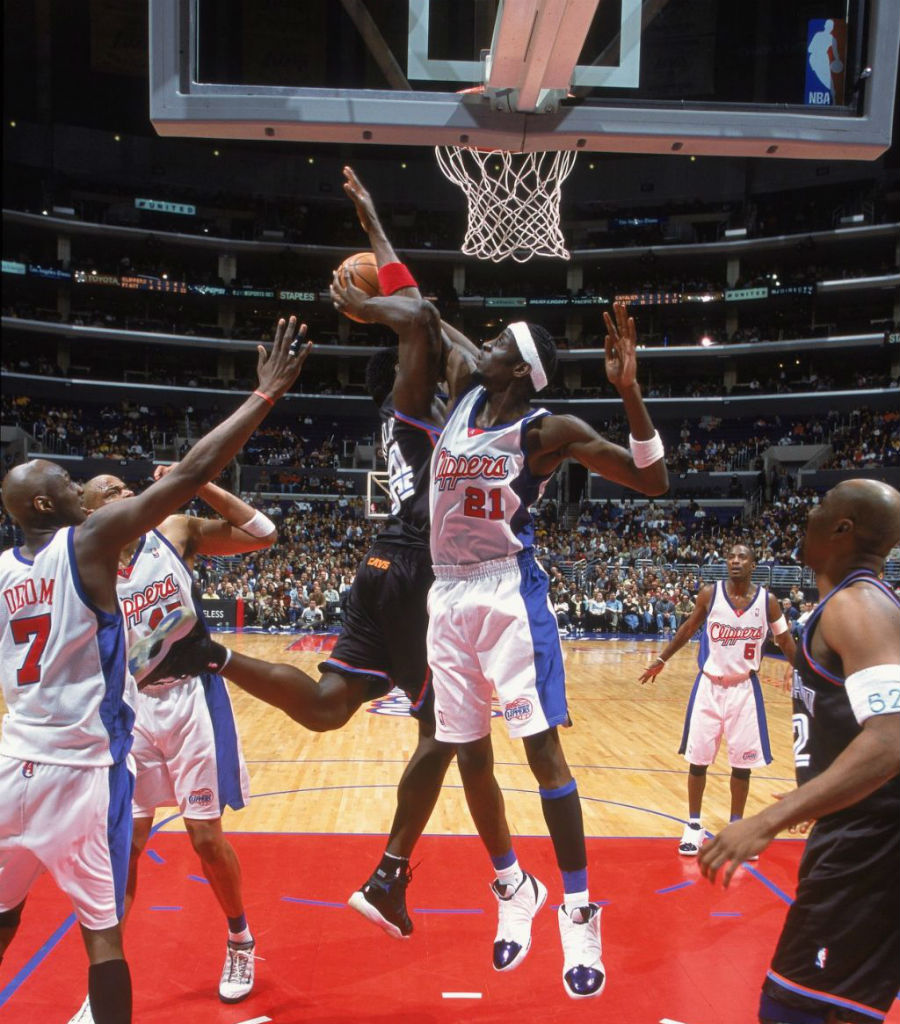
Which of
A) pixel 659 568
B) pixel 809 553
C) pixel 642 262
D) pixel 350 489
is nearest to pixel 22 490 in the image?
pixel 809 553

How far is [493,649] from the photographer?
3648mm

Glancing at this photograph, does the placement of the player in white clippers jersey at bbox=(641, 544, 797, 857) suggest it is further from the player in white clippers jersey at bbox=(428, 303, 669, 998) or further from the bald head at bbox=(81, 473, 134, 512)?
the bald head at bbox=(81, 473, 134, 512)

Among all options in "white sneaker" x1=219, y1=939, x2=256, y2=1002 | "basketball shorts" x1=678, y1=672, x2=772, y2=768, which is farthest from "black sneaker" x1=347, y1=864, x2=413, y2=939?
"basketball shorts" x1=678, y1=672, x2=772, y2=768

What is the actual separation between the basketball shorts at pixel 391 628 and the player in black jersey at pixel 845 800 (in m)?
1.80

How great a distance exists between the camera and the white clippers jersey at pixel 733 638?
657 centimetres

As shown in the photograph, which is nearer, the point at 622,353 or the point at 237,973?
the point at 622,353

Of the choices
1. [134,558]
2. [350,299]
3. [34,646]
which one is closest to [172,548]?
[134,558]

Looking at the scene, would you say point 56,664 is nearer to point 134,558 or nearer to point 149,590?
point 149,590

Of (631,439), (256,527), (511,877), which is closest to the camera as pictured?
(631,439)

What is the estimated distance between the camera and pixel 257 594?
70.2ft

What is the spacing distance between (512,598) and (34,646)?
5.75 feet

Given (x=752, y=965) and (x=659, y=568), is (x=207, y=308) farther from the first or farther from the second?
(x=752, y=965)

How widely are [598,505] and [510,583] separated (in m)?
28.2

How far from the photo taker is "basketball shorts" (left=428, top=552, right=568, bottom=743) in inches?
140
